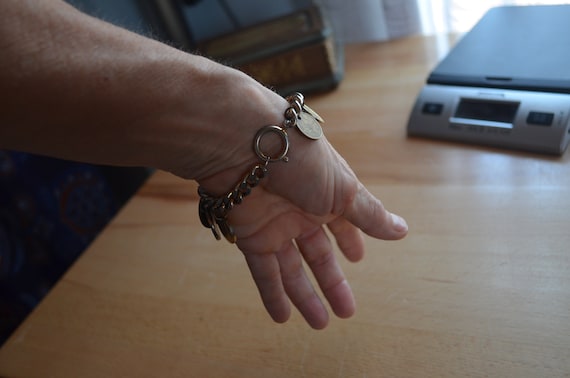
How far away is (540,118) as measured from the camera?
626mm

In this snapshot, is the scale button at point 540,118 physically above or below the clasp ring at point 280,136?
below

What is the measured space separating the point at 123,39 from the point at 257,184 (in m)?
0.19

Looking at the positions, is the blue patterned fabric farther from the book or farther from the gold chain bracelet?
the gold chain bracelet

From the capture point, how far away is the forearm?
392 mm

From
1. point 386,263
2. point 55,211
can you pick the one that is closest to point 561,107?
point 386,263

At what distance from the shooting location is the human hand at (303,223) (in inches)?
20.2

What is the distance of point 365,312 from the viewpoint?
1.76 feet

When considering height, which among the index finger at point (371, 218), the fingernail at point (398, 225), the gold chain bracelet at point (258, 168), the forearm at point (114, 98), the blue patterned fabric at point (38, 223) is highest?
the forearm at point (114, 98)

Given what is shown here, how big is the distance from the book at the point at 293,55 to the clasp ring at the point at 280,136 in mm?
460


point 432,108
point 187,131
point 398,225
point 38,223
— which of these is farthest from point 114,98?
point 38,223

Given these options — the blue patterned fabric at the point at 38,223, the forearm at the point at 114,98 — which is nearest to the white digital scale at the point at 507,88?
the forearm at the point at 114,98

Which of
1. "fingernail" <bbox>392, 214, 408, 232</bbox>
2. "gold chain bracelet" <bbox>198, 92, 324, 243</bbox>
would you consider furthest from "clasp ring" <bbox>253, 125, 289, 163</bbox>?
"fingernail" <bbox>392, 214, 408, 232</bbox>

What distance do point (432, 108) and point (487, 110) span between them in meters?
0.08

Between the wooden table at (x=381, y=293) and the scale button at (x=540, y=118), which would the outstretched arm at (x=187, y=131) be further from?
the scale button at (x=540, y=118)
